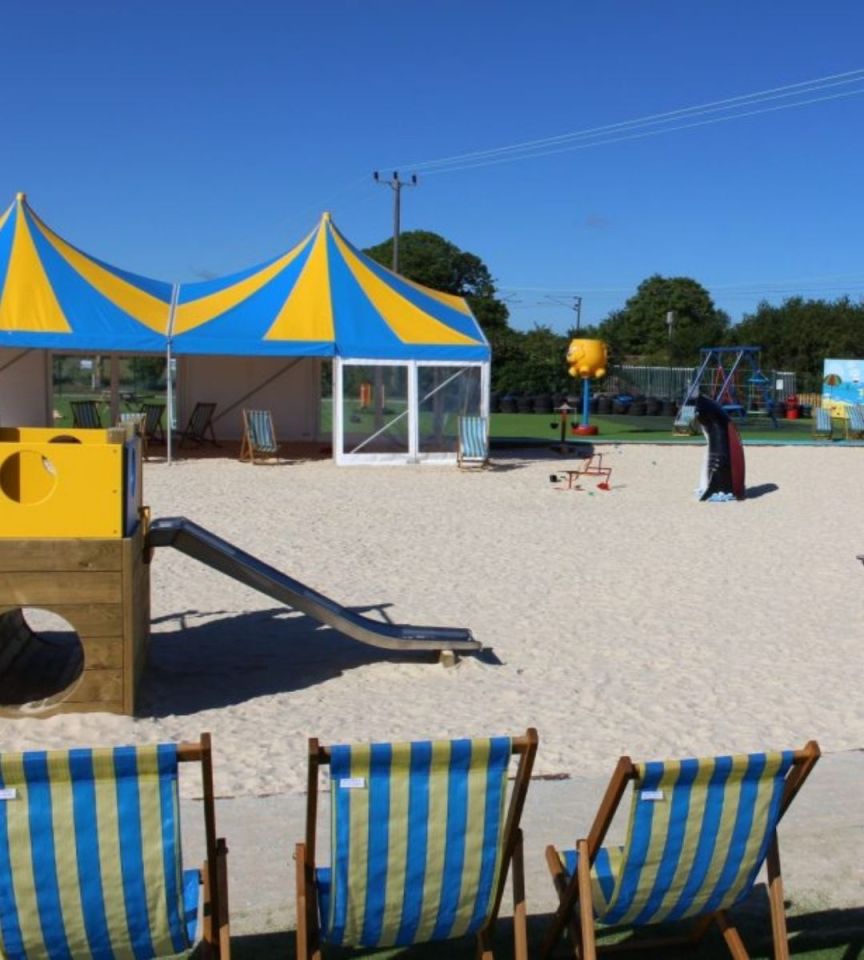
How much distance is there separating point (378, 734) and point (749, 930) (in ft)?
7.16

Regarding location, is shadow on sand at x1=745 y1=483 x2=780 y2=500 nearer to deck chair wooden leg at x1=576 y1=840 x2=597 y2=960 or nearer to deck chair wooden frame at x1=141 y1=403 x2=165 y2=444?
deck chair wooden frame at x1=141 y1=403 x2=165 y2=444

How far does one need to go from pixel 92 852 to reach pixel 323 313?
16.1 meters

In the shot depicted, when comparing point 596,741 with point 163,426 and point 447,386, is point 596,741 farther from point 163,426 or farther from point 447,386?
point 163,426

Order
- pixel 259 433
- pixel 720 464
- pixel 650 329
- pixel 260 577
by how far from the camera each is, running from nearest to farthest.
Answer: pixel 260 577
pixel 720 464
pixel 259 433
pixel 650 329

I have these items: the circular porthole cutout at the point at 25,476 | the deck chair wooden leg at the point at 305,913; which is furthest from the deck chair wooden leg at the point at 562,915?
the circular porthole cutout at the point at 25,476

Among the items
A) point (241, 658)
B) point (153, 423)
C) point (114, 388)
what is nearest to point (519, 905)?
point (241, 658)

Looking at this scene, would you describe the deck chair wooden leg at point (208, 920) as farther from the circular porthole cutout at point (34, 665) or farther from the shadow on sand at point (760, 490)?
the shadow on sand at point (760, 490)

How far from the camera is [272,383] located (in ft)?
71.7

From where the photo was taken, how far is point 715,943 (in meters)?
3.23

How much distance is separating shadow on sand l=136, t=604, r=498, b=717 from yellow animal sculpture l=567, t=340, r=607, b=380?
18.5 meters

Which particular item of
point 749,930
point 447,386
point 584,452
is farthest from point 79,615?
point 584,452

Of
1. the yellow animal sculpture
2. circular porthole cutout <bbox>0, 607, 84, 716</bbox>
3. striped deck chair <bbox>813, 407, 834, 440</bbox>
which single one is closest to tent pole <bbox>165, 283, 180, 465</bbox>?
the yellow animal sculpture

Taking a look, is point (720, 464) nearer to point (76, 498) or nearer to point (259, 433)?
point (259, 433)

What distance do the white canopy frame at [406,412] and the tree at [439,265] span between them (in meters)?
51.0
